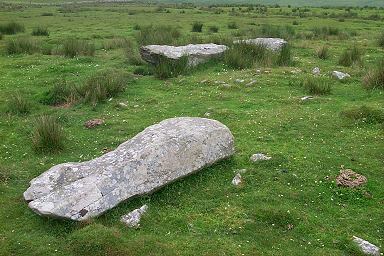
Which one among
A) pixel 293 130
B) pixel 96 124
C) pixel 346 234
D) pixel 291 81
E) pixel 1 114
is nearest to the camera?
pixel 346 234

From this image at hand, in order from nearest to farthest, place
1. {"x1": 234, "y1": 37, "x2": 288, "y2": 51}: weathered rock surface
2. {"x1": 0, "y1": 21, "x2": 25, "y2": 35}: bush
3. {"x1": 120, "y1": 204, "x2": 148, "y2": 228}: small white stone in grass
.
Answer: {"x1": 120, "y1": 204, "x2": 148, "y2": 228}: small white stone in grass < {"x1": 234, "y1": 37, "x2": 288, "y2": 51}: weathered rock surface < {"x1": 0, "y1": 21, "x2": 25, "y2": 35}: bush

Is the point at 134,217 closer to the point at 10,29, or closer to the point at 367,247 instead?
the point at 367,247

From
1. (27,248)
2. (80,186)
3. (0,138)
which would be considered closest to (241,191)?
(80,186)

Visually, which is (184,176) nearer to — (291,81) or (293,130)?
(293,130)

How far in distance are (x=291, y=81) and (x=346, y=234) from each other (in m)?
8.82

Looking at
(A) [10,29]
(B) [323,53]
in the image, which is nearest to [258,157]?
(B) [323,53]

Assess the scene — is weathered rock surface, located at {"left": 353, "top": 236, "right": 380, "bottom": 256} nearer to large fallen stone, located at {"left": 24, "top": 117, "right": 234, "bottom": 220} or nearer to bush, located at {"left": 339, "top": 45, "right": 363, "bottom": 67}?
large fallen stone, located at {"left": 24, "top": 117, "right": 234, "bottom": 220}

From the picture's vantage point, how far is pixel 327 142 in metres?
10.5

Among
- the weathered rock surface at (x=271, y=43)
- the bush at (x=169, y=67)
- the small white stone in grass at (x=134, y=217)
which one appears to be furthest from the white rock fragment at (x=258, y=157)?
the weathered rock surface at (x=271, y=43)

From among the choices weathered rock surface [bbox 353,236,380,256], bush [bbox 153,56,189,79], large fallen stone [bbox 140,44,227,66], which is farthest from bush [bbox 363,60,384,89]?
weathered rock surface [bbox 353,236,380,256]

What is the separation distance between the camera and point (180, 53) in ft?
56.6

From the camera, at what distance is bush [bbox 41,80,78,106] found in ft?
46.4

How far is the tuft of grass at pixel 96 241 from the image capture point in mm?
6926

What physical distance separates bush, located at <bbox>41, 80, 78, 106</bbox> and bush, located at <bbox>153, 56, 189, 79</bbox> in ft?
11.1
